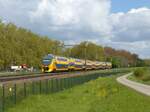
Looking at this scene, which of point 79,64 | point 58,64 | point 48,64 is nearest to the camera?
point 48,64

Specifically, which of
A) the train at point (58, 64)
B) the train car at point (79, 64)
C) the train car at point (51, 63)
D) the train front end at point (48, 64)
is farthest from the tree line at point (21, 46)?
the train front end at point (48, 64)

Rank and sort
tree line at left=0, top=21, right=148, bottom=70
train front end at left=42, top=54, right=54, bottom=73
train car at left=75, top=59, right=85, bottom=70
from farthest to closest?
1. train car at left=75, top=59, right=85, bottom=70
2. tree line at left=0, top=21, right=148, bottom=70
3. train front end at left=42, top=54, right=54, bottom=73

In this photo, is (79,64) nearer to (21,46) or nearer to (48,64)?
(21,46)

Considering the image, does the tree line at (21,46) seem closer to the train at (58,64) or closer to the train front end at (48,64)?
the train at (58,64)

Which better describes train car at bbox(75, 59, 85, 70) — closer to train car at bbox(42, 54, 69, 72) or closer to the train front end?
train car at bbox(42, 54, 69, 72)

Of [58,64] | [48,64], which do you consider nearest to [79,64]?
[58,64]

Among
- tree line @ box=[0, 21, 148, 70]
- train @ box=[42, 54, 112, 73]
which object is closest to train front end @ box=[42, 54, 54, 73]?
train @ box=[42, 54, 112, 73]

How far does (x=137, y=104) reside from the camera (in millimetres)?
24453

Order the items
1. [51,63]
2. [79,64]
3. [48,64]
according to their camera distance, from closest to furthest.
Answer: [51,63]
[48,64]
[79,64]

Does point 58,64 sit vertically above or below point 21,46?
below

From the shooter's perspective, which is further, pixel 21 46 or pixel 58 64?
pixel 21 46

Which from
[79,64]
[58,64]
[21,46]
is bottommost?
[79,64]

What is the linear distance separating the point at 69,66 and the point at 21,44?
950 inches

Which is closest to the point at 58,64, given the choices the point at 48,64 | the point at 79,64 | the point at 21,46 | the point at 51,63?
the point at 48,64
